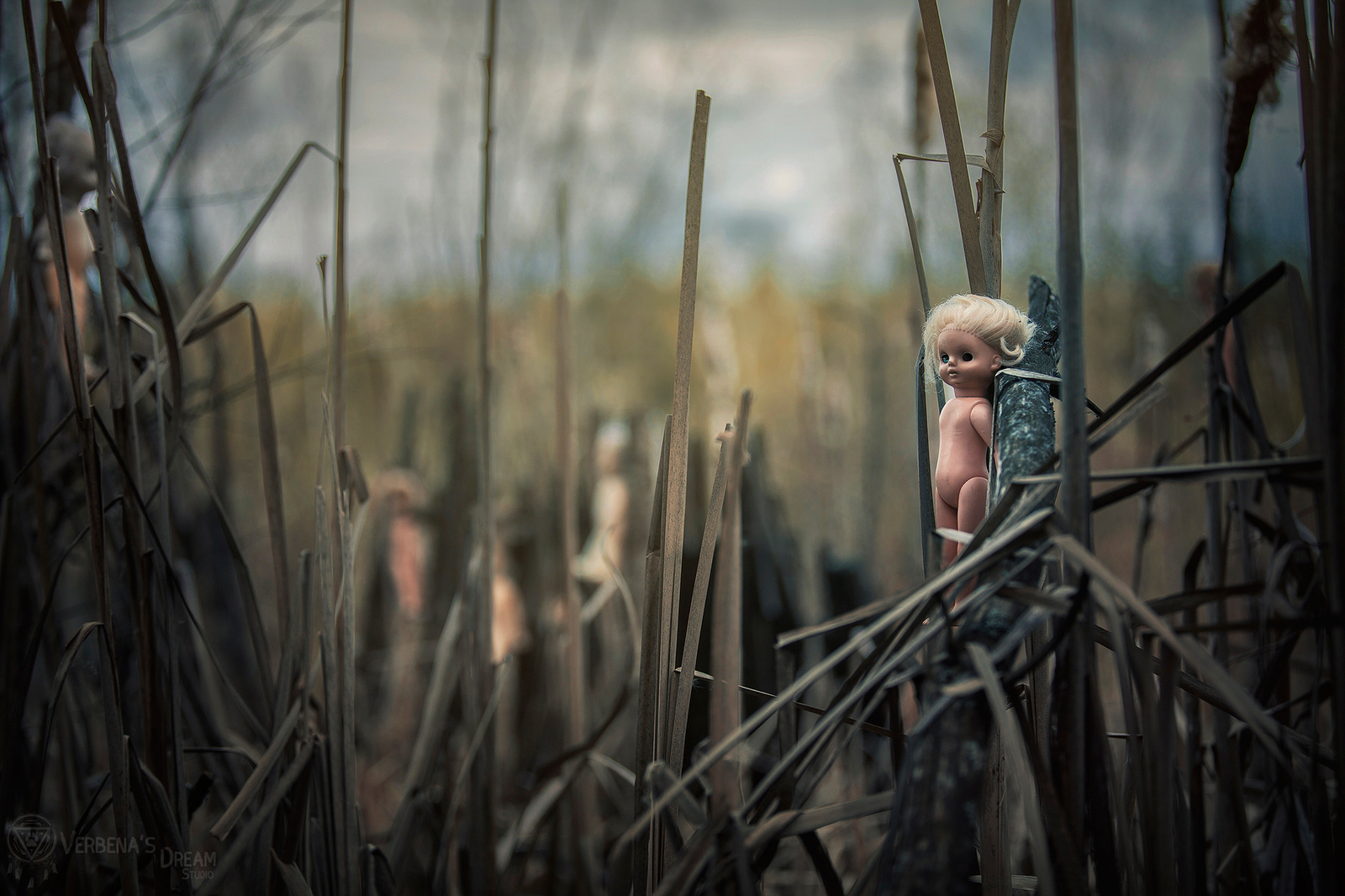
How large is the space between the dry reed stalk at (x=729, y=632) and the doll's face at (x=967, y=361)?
4.9 inches

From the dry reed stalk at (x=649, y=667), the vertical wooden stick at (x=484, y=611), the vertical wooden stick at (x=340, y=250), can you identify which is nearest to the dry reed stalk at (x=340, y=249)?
the vertical wooden stick at (x=340, y=250)

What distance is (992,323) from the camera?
1.23ft

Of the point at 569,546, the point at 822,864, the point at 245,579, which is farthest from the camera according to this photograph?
the point at 569,546

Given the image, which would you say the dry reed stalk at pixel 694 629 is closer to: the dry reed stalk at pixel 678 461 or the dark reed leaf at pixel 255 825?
the dry reed stalk at pixel 678 461

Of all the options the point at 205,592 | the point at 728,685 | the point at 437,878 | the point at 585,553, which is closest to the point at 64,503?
the point at 437,878

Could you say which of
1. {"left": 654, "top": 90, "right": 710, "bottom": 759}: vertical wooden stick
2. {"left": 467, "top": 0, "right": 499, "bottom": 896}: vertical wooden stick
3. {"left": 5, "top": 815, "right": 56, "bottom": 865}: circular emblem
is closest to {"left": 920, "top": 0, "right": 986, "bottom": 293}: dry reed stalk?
{"left": 654, "top": 90, "right": 710, "bottom": 759}: vertical wooden stick

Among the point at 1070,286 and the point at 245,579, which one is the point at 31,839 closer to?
the point at 245,579

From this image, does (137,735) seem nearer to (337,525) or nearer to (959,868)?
(337,525)

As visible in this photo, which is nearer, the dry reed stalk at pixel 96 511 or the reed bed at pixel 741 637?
the reed bed at pixel 741 637

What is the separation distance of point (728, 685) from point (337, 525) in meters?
0.29

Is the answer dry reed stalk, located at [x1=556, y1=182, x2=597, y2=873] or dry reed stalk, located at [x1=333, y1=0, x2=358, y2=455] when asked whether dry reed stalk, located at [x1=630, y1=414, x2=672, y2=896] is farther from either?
dry reed stalk, located at [x1=556, y1=182, x2=597, y2=873]

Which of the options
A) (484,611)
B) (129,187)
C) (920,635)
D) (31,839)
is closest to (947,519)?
(920,635)

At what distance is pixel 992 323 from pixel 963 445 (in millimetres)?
65

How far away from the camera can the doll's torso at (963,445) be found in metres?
0.39
